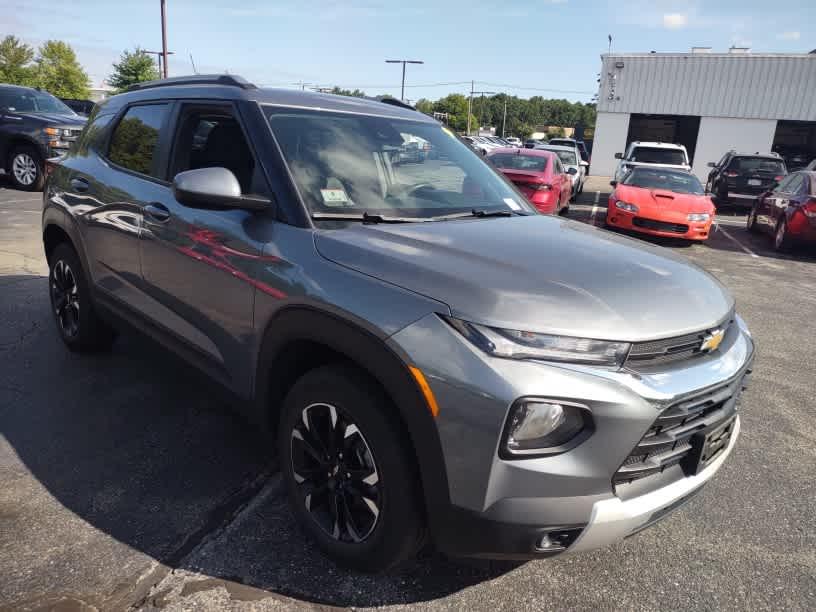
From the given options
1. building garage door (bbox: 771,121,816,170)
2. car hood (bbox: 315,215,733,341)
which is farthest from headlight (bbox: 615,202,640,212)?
building garage door (bbox: 771,121,816,170)

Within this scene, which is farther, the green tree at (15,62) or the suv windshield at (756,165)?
the green tree at (15,62)

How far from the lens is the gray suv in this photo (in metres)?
1.78

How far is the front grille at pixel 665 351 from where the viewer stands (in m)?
1.87

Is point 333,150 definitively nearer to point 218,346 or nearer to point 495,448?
point 218,346

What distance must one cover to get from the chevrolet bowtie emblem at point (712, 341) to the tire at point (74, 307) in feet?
11.7

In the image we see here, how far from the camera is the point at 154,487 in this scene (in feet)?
9.16

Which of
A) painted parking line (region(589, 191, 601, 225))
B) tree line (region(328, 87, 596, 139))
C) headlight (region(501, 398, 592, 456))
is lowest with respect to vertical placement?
painted parking line (region(589, 191, 601, 225))

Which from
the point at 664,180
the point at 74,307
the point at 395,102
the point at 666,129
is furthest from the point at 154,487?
the point at 666,129

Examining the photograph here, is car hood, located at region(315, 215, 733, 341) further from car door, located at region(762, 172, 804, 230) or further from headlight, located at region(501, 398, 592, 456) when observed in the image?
car door, located at region(762, 172, 804, 230)

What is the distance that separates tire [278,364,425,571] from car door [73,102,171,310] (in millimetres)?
1473

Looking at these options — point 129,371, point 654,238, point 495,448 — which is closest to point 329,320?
point 495,448

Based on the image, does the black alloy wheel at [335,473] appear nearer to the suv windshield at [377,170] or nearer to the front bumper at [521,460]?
the front bumper at [521,460]

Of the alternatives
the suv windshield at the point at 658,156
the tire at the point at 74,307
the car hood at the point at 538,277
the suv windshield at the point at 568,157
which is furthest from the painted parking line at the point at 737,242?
the tire at the point at 74,307

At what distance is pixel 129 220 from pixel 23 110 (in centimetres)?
1068
